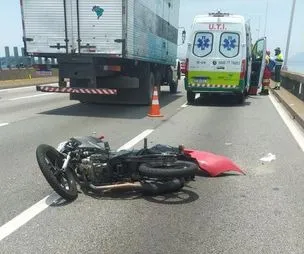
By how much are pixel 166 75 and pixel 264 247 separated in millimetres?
17262

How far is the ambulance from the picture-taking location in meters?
16.6

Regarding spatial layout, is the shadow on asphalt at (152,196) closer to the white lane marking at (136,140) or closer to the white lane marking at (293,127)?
the white lane marking at (136,140)

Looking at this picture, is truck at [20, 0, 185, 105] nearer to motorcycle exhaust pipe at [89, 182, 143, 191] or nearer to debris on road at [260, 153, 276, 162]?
debris on road at [260, 153, 276, 162]

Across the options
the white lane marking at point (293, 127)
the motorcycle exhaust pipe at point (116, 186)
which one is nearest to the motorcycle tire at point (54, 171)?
the motorcycle exhaust pipe at point (116, 186)

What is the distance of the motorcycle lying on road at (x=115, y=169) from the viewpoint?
213 inches

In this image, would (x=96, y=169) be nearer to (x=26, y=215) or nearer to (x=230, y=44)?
(x=26, y=215)

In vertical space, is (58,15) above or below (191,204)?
above

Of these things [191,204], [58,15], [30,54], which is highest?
[58,15]

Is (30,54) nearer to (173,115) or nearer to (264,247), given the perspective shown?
(173,115)

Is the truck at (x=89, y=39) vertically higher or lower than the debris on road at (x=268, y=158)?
higher

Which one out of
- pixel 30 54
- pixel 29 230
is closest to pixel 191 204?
pixel 29 230

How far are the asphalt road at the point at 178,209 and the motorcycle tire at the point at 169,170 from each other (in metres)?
0.31

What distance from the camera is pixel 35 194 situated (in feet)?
18.4

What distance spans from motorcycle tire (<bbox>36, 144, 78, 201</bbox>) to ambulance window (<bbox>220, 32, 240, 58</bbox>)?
1203cm
